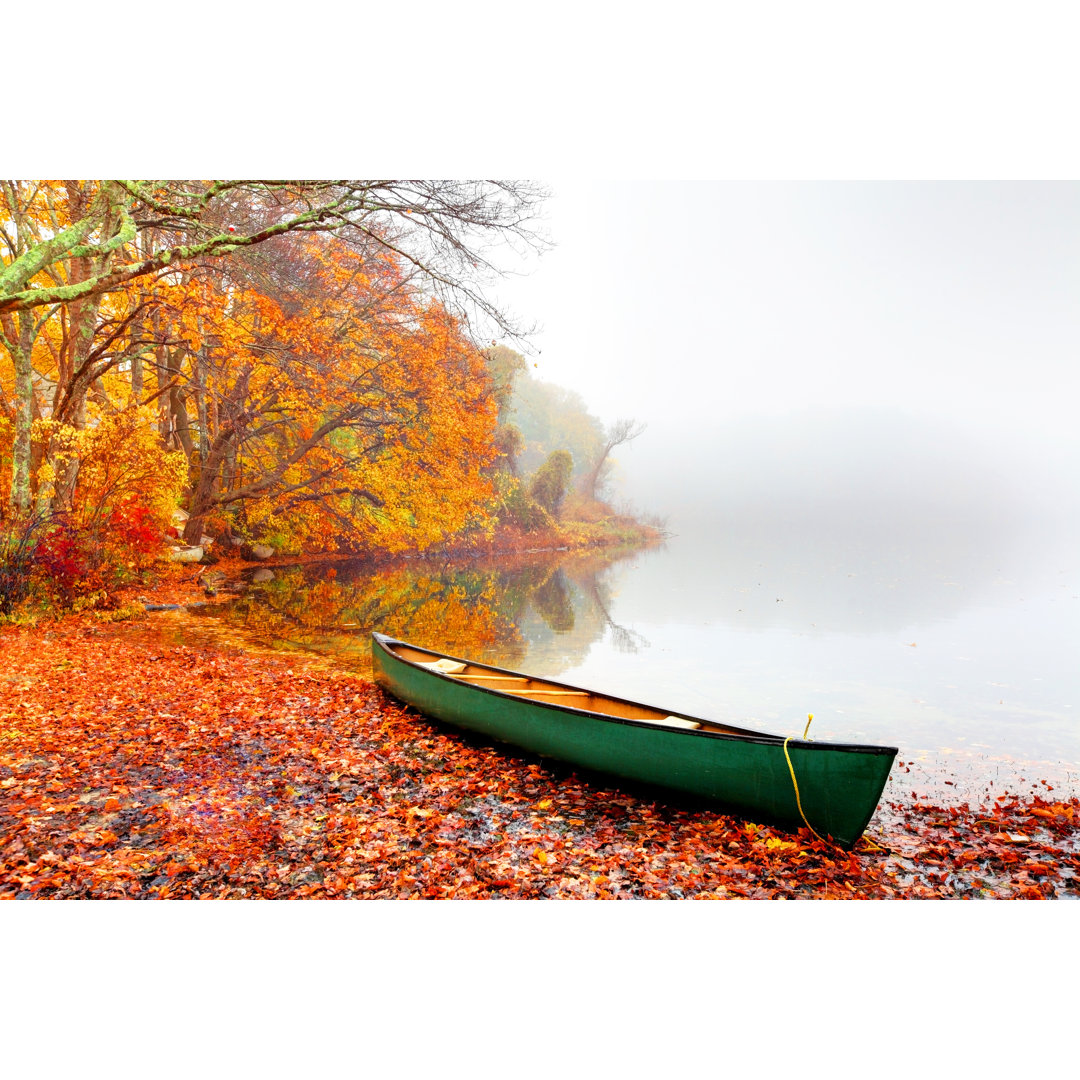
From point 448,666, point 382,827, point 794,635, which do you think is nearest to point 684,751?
point 382,827

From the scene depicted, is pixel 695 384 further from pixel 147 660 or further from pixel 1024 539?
pixel 147 660

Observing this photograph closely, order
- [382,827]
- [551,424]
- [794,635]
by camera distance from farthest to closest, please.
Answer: [551,424]
[794,635]
[382,827]

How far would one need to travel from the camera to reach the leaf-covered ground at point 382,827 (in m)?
3.12

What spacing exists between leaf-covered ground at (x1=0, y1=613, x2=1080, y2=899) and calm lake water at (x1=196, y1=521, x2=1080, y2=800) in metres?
1.15

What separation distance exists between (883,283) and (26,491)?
30.3 metres

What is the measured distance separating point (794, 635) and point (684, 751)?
668 cm

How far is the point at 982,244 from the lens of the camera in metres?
21.6

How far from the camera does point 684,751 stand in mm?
3768

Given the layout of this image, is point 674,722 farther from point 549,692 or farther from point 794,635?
point 794,635

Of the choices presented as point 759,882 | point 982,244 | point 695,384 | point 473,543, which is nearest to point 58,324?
point 473,543

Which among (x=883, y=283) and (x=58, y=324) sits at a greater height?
(x=883, y=283)

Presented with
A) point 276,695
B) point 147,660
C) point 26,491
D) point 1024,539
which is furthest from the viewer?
point 1024,539

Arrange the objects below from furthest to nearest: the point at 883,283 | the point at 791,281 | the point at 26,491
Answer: the point at 791,281, the point at 883,283, the point at 26,491

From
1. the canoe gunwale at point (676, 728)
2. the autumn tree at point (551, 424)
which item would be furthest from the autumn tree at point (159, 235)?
the autumn tree at point (551, 424)
